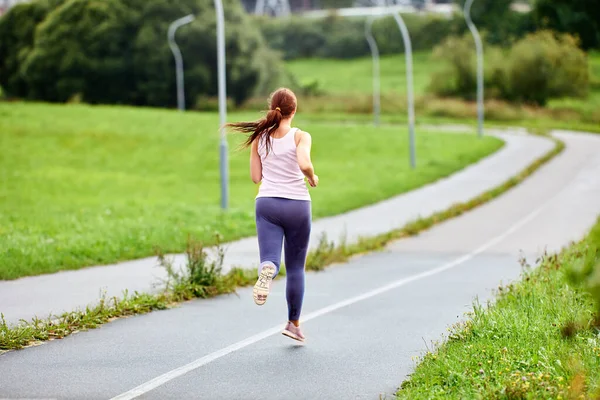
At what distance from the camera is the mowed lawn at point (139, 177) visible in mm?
17906

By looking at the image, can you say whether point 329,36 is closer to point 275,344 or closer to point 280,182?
point 275,344

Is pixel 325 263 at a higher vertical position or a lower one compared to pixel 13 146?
higher

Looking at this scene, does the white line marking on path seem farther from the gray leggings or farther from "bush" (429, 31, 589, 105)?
"bush" (429, 31, 589, 105)

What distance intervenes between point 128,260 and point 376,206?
13414mm

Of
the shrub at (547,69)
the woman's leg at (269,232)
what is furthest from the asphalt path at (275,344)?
the shrub at (547,69)

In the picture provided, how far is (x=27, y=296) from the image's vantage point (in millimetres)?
11867

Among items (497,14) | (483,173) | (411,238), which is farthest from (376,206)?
(497,14)

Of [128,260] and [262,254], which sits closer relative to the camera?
[262,254]

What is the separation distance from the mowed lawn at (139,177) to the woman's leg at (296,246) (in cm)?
596

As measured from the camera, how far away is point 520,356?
738 centimetres

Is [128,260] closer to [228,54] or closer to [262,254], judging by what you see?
[262,254]

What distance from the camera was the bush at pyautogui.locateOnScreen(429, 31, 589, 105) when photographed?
→ 76125 millimetres

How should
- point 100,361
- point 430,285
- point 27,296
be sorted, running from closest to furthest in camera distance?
point 100,361
point 27,296
point 430,285

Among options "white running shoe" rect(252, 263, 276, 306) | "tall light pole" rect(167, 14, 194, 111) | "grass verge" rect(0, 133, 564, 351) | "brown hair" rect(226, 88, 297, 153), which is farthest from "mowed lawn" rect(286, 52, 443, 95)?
"white running shoe" rect(252, 263, 276, 306)
